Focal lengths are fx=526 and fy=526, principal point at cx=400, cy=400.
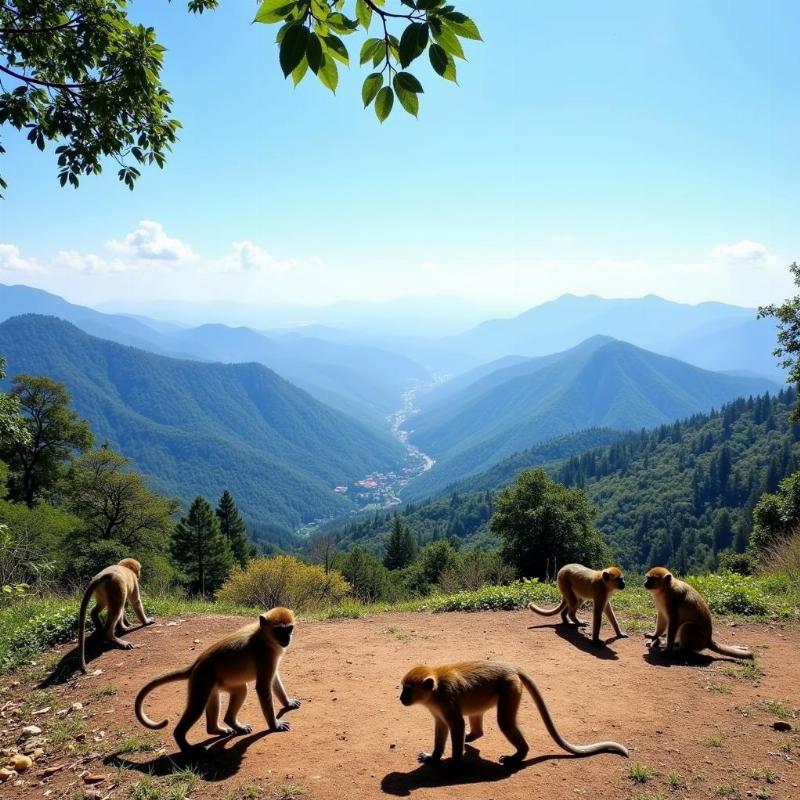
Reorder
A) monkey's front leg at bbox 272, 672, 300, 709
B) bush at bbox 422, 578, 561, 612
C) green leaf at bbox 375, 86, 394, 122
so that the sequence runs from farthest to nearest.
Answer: bush at bbox 422, 578, 561, 612, monkey's front leg at bbox 272, 672, 300, 709, green leaf at bbox 375, 86, 394, 122

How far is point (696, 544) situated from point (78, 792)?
5160 inches

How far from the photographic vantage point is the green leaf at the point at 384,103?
247 centimetres

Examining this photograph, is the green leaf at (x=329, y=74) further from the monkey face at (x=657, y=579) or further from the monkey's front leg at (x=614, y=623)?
the monkey's front leg at (x=614, y=623)

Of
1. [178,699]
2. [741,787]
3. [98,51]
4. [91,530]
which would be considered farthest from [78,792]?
[91,530]

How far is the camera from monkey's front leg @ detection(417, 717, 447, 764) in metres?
5.18

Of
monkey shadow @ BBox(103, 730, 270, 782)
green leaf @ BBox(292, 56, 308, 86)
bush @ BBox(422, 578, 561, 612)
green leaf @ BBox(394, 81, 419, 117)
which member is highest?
green leaf @ BBox(292, 56, 308, 86)

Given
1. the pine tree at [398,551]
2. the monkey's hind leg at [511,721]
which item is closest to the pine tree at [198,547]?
the pine tree at [398,551]

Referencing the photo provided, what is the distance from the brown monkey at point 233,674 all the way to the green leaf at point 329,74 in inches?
202

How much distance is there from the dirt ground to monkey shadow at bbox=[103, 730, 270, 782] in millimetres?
21

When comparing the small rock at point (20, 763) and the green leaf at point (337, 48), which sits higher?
the green leaf at point (337, 48)

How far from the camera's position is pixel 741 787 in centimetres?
495

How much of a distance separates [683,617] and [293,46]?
915 centimetres

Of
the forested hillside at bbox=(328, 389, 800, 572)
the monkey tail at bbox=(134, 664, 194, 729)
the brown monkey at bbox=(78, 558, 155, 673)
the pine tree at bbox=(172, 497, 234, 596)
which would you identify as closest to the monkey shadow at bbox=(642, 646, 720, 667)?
the monkey tail at bbox=(134, 664, 194, 729)

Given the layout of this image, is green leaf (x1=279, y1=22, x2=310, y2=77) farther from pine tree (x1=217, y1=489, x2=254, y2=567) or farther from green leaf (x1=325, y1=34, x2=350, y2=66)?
pine tree (x1=217, y1=489, x2=254, y2=567)
